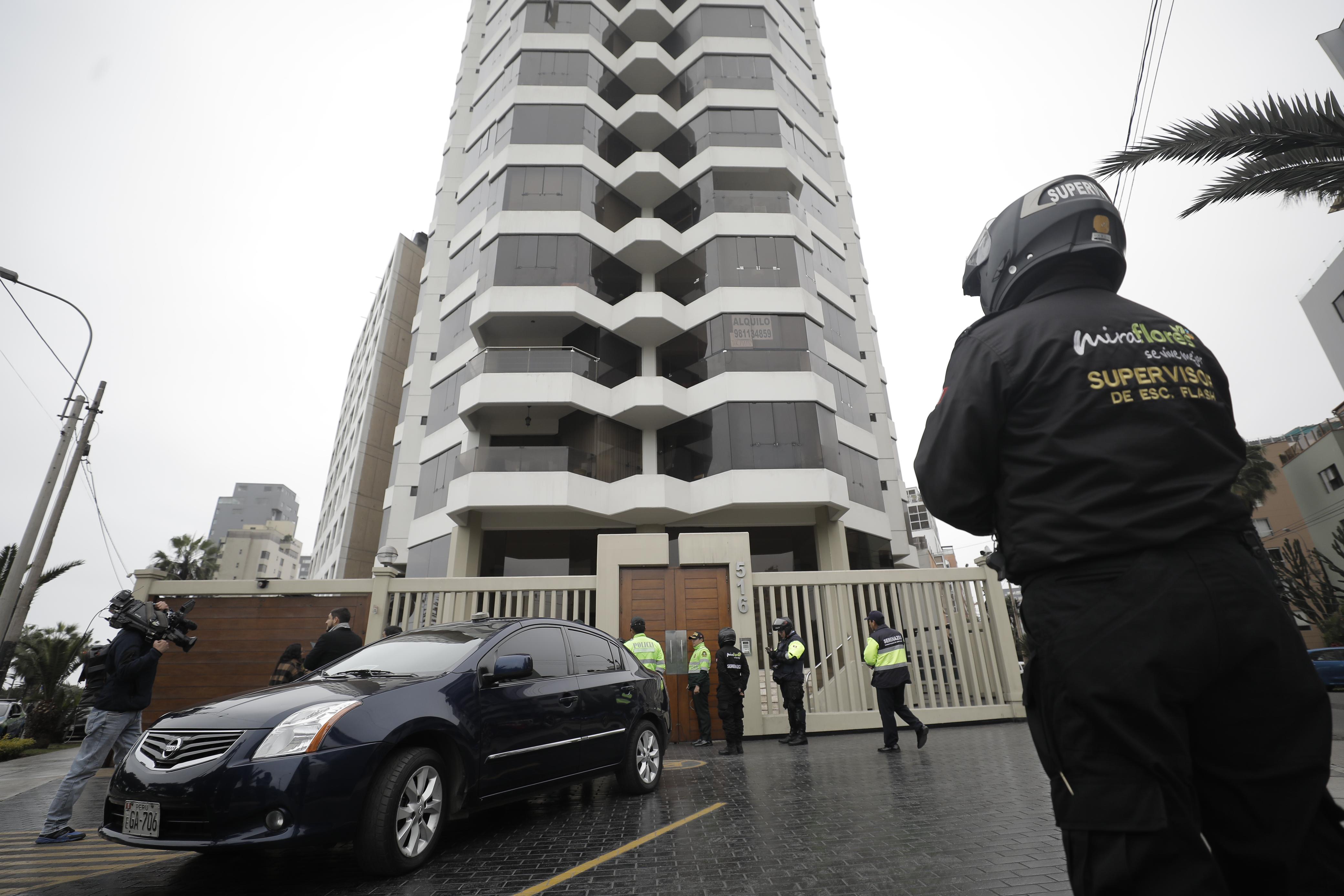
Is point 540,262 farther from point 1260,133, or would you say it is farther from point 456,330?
point 1260,133

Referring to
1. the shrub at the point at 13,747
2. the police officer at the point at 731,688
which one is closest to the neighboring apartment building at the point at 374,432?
the shrub at the point at 13,747

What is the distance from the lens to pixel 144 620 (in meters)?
Result: 5.76

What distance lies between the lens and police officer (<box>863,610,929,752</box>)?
875 centimetres

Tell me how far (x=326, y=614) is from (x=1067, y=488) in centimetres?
1174

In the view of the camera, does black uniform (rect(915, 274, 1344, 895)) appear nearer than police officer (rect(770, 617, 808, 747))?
Yes

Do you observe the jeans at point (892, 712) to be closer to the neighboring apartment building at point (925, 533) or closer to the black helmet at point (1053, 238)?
the black helmet at point (1053, 238)

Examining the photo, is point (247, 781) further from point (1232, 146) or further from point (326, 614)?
point (1232, 146)

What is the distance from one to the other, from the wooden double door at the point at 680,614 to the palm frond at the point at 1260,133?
8.64m

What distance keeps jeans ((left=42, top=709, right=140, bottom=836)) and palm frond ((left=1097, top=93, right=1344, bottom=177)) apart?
37.8 ft

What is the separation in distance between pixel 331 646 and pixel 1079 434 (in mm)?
8431

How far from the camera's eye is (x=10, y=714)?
754 inches

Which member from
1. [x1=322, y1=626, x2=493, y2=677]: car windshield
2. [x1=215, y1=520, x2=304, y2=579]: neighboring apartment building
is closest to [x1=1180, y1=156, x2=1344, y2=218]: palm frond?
[x1=322, y1=626, x2=493, y2=677]: car windshield

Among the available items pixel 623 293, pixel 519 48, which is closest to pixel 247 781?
pixel 623 293

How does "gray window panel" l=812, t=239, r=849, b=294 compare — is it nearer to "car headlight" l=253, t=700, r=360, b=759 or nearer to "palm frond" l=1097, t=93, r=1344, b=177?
"palm frond" l=1097, t=93, r=1344, b=177
